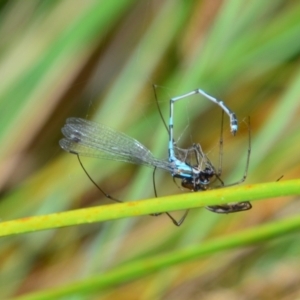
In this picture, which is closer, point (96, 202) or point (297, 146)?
point (297, 146)

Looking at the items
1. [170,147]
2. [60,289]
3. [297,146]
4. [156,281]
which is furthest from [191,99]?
[60,289]

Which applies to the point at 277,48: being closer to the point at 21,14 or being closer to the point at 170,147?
the point at 170,147

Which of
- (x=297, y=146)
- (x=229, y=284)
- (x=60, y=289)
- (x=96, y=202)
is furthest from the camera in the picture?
(x=96, y=202)
